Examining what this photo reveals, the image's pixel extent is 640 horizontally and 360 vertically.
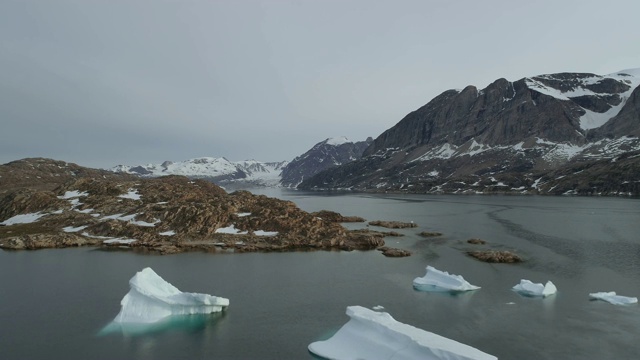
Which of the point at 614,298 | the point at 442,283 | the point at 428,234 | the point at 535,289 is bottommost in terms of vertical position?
the point at 614,298

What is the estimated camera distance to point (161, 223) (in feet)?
253

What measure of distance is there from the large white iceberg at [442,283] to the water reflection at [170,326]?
2223 cm

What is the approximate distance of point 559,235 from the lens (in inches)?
3095

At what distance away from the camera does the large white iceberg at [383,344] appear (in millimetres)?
24478

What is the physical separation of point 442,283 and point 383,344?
18.8 meters

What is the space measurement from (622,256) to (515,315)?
1446 inches

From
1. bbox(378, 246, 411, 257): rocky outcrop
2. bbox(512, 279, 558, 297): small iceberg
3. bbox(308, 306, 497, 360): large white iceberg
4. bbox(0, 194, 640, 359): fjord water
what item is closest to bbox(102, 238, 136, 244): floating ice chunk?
bbox(0, 194, 640, 359): fjord water

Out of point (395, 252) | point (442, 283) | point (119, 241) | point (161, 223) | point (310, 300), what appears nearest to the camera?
point (310, 300)

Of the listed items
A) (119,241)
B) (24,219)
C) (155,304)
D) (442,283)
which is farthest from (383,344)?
(24,219)

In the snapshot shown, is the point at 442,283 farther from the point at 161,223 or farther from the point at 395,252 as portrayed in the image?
the point at 161,223

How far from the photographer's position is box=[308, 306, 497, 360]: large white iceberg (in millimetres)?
24478

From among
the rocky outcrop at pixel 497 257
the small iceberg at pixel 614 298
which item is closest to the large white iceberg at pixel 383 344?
the small iceberg at pixel 614 298

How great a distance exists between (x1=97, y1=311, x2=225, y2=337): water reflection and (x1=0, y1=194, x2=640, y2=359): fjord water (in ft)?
0.64

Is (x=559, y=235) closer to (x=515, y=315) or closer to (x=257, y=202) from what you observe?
(x=515, y=315)
